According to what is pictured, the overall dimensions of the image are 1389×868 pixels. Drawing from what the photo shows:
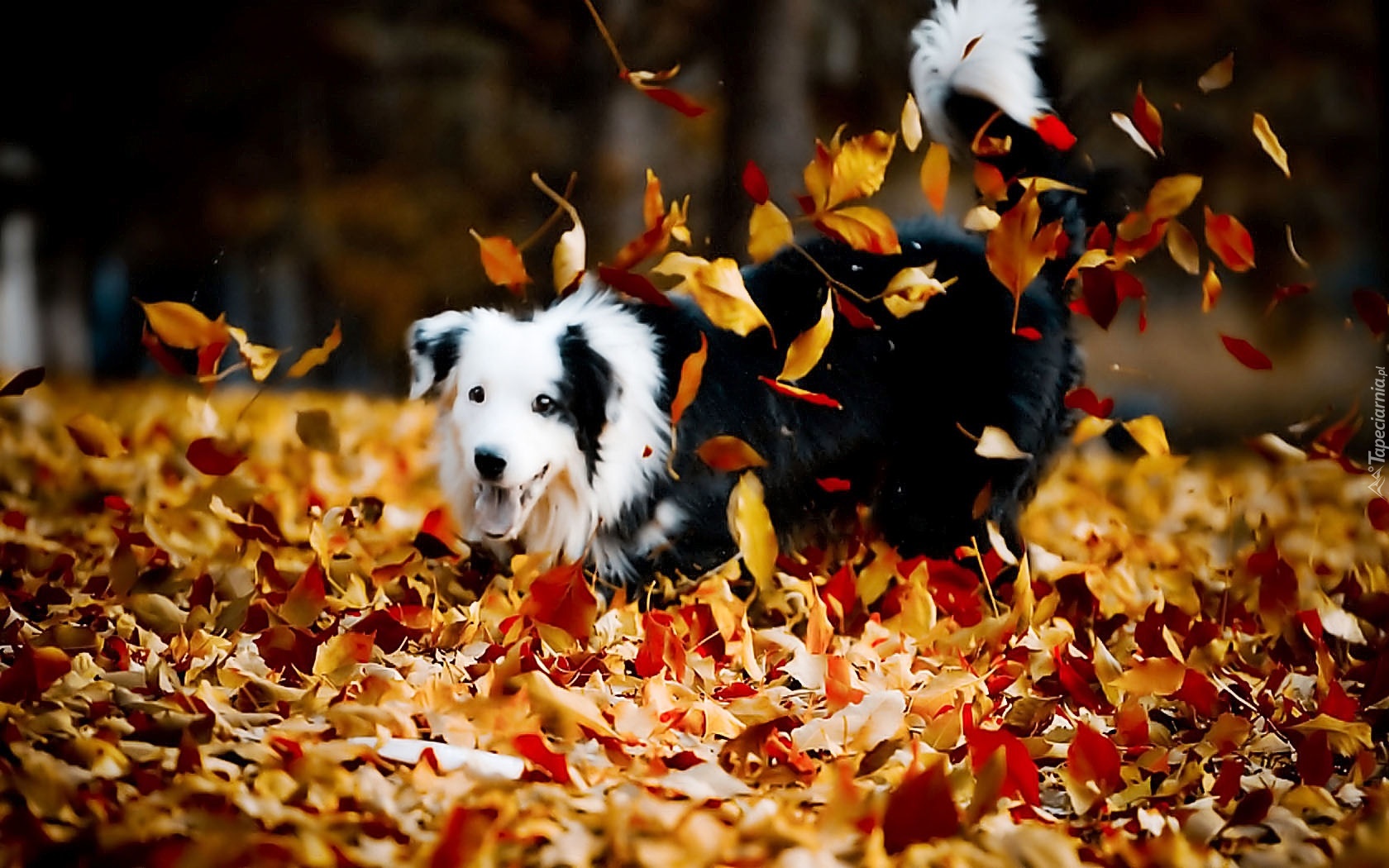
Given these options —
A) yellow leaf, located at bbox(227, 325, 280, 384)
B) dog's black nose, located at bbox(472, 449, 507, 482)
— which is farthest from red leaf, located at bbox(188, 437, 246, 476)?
dog's black nose, located at bbox(472, 449, 507, 482)

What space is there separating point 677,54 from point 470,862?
6.82 metres

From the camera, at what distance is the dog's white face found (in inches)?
101

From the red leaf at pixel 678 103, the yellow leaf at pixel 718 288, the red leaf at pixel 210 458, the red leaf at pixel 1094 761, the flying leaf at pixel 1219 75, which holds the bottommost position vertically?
the red leaf at pixel 1094 761

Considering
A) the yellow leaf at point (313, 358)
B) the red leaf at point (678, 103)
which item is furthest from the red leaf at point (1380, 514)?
the yellow leaf at point (313, 358)

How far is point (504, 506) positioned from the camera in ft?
8.99

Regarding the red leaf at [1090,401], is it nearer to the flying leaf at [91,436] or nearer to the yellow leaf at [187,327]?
the yellow leaf at [187,327]

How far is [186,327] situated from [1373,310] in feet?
7.24

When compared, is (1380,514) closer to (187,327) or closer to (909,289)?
(909,289)

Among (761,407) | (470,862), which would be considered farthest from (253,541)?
(470,862)

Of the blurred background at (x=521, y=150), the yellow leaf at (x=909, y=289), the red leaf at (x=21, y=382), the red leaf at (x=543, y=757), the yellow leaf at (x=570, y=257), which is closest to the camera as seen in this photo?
the red leaf at (x=543, y=757)

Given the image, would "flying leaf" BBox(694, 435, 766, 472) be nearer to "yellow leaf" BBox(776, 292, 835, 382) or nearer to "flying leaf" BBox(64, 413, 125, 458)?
"yellow leaf" BBox(776, 292, 835, 382)

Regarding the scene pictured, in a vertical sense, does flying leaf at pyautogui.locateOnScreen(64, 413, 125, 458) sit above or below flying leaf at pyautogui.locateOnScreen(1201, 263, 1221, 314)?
above

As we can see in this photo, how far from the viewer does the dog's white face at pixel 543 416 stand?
8.43 ft

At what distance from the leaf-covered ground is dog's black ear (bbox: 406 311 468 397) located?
0.31 meters
